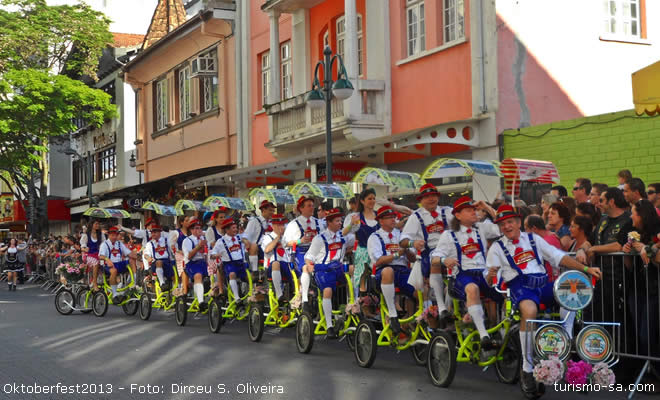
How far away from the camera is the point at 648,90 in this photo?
1070 cm

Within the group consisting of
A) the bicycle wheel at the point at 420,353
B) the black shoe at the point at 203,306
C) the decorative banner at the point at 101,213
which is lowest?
the bicycle wheel at the point at 420,353

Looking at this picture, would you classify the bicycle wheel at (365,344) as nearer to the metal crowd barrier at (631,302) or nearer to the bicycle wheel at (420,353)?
the bicycle wheel at (420,353)

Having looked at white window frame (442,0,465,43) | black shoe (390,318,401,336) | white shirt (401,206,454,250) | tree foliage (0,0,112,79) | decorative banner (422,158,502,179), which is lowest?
black shoe (390,318,401,336)

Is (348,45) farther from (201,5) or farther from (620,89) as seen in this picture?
(201,5)

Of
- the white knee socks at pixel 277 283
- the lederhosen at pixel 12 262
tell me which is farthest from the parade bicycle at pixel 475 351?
the lederhosen at pixel 12 262

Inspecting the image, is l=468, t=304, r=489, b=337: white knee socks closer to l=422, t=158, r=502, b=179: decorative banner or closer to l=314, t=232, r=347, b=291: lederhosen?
l=314, t=232, r=347, b=291: lederhosen

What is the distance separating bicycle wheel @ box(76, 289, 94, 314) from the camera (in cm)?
1923

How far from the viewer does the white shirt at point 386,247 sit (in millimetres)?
11000

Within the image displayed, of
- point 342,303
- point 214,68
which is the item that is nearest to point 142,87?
point 214,68

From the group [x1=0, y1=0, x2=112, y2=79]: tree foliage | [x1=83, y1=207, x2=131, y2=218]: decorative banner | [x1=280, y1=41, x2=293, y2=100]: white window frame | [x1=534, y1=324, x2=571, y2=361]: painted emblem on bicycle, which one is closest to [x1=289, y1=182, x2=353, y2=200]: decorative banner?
[x1=83, y1=207, x2=131, y2=218]: decorative banner

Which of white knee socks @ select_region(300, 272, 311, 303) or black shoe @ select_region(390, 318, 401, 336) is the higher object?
white knee socks @ select_region(300, 272, 311, 303)

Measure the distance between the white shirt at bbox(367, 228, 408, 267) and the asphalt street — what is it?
124cm

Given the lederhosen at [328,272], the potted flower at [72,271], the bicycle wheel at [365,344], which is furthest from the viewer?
the potted flower at [72,271]

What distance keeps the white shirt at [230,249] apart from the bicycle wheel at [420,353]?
4.59 metres
